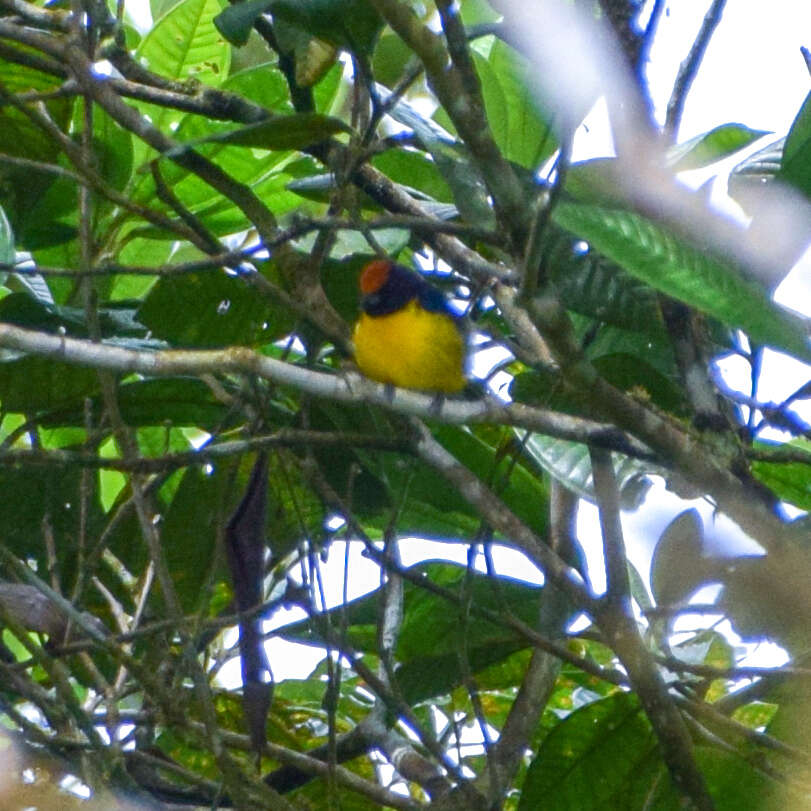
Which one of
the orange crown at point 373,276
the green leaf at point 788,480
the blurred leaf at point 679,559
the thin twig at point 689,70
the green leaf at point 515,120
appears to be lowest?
the blurred leaf at point 679,559

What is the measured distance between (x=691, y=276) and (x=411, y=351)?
4.58 feet

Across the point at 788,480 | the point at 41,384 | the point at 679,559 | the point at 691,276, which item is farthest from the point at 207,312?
the point at 691,276

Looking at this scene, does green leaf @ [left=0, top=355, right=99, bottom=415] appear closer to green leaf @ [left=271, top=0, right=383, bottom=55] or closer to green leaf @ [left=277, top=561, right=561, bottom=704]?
green leaf @ [left=277, top=561, right=561, bottom=704]

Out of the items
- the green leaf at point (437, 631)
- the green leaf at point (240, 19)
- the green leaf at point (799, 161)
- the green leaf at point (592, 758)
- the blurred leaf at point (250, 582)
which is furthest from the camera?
the green leaf at point (437, 631)

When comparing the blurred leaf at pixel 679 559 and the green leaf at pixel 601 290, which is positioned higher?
the green leaf at pixel 601 290

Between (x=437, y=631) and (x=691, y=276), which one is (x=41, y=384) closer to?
(x=437, y=631)

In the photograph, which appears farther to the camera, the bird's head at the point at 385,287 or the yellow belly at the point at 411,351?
the yellow belly at the point at 411,351

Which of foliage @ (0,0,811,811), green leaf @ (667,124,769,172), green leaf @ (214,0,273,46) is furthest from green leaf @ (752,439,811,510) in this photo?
green leaf @ (214,0,273,46)

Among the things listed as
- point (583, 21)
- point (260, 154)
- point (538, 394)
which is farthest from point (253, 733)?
point (260, 154)

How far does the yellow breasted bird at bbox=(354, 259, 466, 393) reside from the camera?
2.48 m

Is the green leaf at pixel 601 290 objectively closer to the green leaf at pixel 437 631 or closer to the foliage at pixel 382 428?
the foliage at pixel 382 428

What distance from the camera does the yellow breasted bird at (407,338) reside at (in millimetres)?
2479

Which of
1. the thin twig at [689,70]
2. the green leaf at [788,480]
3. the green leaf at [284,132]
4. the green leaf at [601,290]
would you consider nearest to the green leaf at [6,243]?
the green leaf at [284,132]

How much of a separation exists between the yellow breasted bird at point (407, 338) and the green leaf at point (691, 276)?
111 centimetres
